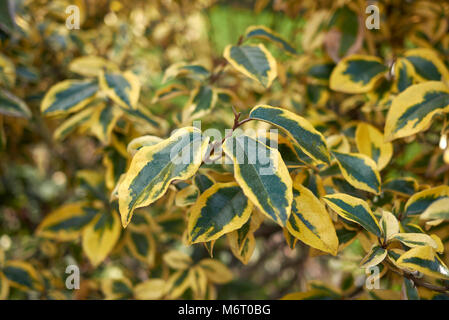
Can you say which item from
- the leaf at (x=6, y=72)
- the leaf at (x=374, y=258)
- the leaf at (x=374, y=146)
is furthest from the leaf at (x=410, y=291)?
the leaf at (x=6, y=72)

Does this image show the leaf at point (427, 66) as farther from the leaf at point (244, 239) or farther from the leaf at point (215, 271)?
the leaf at point (215, 271)

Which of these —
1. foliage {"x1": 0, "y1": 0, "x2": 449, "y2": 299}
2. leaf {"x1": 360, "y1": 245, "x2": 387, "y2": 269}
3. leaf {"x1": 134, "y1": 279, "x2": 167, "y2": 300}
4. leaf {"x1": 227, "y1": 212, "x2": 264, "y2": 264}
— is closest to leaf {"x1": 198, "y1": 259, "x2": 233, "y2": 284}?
foliage {"x1": 0, "y1": 0, "x2": 449, "y2": 299}

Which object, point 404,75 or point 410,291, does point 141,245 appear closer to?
point 410,291

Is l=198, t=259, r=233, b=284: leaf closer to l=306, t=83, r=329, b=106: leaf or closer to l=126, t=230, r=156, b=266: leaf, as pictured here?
l=126, t=230, r=156, b=266: leaf

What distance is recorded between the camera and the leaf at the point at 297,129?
0.49 meters

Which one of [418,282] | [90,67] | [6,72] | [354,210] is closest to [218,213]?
[354,210]

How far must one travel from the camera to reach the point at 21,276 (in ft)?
2.76

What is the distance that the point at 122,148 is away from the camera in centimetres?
81

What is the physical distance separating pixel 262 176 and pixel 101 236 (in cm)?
56

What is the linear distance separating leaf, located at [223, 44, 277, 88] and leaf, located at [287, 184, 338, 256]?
20cm

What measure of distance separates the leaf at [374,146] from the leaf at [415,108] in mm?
102
